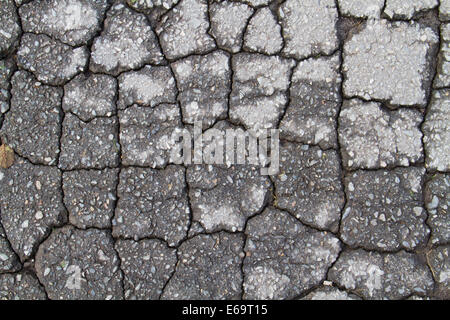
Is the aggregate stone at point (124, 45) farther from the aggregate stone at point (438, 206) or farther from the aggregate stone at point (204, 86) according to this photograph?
the aggregate stone at point (438, 206)

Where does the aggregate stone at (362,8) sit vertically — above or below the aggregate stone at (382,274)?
above

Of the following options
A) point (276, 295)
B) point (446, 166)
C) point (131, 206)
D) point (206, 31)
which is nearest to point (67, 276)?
point (131, 206)

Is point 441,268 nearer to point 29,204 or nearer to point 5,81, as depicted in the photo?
point 29,204

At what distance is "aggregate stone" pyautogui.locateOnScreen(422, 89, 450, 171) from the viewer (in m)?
2.54

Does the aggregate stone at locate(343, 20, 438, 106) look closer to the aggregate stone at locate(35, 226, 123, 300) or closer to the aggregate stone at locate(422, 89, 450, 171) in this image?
the aggregate stone at locate(422, 89, 450, 171)

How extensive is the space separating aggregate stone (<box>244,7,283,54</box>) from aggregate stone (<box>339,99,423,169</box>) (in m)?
0.57

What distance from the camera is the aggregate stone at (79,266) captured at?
2473 millimetres

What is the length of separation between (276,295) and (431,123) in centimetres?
137

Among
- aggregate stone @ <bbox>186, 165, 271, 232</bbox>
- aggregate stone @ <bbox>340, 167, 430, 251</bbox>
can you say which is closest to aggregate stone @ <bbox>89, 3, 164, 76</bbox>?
aggregate stone @ <bbox>186, 165, 271, 232</bbox>

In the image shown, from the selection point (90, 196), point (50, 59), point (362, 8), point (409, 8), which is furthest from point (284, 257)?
point (50, 59)

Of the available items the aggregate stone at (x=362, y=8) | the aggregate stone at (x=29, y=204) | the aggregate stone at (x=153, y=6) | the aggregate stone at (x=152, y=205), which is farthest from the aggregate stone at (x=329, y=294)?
the aggregate stone at (x=153, y=6)

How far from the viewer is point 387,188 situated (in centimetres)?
252

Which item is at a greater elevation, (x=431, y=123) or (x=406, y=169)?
(x=431, y=123)
